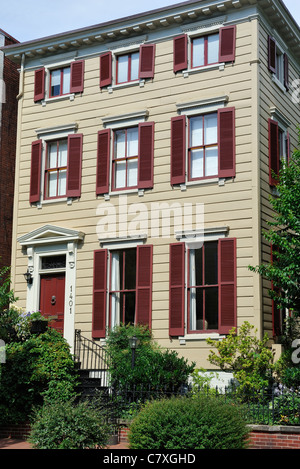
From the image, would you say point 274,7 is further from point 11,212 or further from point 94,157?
point 11,212

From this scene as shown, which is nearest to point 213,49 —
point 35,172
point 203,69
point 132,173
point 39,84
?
point 203,69

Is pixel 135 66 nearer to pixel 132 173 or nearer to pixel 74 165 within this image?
pixel 132 173

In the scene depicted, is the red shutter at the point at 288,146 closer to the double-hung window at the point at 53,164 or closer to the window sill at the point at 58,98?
the double-hung window at the point at 53,164

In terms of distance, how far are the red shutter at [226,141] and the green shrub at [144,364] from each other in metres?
4.79

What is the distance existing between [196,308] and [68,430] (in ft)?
23.1

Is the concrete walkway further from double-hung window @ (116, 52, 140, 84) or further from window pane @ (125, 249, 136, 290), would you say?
double-hung window @ (116, 52, 140, 84)

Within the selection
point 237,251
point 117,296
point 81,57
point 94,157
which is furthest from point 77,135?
point 237,251

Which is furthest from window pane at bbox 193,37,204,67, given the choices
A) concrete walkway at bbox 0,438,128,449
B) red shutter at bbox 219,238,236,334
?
concrete walkway at bbox 0,438,128,449

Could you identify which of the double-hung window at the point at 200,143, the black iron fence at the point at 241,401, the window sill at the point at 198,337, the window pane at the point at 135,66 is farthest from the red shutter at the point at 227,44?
the black iron fence at the point at 241,401

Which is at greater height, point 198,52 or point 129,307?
point 198,52

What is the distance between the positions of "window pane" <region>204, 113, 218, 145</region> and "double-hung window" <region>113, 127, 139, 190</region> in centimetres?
217

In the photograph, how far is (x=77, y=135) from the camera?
63.7 feet

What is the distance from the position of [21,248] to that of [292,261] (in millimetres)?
8641

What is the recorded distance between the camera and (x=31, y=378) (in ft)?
48.9
